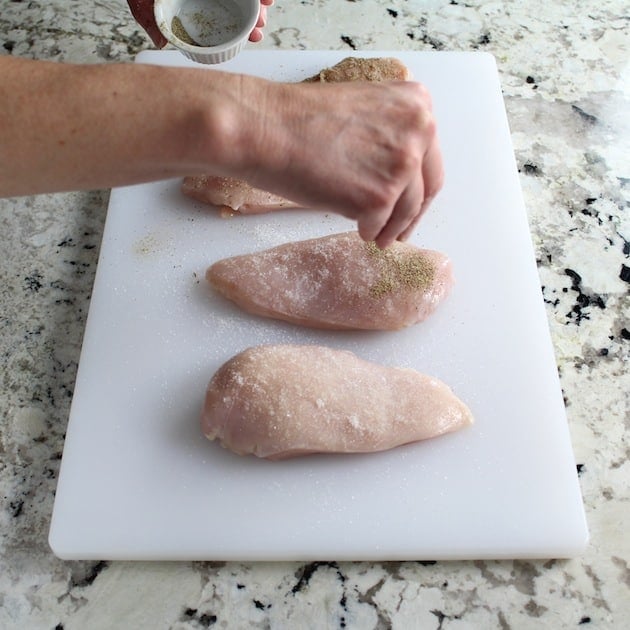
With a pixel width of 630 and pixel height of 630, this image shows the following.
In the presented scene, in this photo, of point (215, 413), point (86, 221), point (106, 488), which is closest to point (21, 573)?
point (106, 488)

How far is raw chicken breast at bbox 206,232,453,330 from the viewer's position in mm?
1386

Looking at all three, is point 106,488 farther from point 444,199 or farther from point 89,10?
point 89,10

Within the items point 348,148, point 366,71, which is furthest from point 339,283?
point 366,71

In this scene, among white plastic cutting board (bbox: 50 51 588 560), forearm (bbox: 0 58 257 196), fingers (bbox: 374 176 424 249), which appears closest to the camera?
forearm (bbox: 0 58 257 196)

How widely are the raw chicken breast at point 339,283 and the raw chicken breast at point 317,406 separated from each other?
107mm

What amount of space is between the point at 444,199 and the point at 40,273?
2.82ft

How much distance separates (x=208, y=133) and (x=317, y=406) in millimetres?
489

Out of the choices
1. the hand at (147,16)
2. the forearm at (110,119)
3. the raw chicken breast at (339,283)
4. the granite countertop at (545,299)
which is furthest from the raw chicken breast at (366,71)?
the forearm at (110,119)

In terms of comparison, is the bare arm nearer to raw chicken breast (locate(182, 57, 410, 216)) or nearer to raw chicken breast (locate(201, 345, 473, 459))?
raw chicken breast (locate(201, 345, 473, 459))

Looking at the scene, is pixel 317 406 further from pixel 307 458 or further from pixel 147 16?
pixel 147 16

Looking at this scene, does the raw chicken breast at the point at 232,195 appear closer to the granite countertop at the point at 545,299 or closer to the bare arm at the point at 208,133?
the granite countertop at the point at 545,299

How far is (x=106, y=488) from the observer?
1266 millimetres

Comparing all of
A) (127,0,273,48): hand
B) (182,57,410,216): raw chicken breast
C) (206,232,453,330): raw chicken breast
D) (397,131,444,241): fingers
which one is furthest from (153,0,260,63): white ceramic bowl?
(397,131,444,241): fingers

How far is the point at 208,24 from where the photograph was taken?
1464 mm
